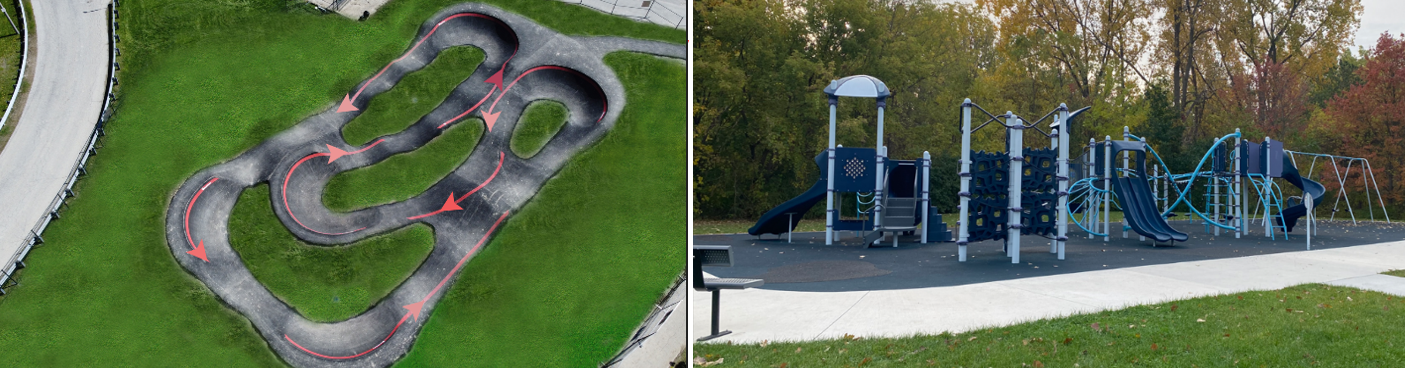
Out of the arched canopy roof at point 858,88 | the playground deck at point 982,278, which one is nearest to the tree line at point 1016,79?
the arched canopy roof at point 858,88

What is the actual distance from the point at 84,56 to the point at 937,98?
21.4 m

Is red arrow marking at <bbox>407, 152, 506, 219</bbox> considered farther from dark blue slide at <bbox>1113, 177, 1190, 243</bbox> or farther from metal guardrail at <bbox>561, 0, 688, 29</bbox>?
dark blue slide at <bbox>1113, 177, 1190, 243</bbox>

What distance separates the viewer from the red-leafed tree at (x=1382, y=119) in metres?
21.3

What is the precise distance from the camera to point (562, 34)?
12.7ft

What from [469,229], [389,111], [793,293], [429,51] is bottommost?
[793,293]

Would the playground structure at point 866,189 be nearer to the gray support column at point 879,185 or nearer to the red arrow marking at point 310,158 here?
the gray support column at point 879,185

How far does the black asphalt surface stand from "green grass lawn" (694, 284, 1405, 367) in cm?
252

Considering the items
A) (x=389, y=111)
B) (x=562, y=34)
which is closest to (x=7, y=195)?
(x=389, y=111)

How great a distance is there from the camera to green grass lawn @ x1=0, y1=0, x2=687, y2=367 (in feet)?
11.6

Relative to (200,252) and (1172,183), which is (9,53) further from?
(1172,183)

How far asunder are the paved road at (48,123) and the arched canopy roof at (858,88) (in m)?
11.0

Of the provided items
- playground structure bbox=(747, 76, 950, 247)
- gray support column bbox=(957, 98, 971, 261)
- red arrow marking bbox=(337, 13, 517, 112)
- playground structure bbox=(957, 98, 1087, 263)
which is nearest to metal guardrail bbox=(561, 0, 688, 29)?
red arrow marking bbox=(337, 13, 517, 112)

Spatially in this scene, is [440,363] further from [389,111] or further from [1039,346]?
[1039,346]

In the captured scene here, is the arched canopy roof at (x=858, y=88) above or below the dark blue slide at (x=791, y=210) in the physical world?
above
